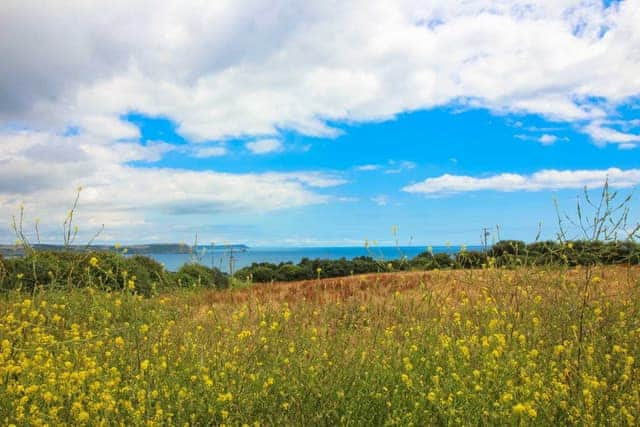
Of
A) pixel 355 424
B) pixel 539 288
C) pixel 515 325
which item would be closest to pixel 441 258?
pixel 539 288

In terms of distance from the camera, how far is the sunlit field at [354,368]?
3791mm

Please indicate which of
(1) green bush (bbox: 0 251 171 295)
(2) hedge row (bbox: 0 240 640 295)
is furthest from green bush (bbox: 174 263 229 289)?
(1) green bush (bbox: 0 251 171 295)

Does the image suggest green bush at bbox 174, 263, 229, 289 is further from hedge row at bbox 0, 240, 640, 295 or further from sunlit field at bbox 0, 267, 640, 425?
sunlit field at bbox 0, 267, 640, 425

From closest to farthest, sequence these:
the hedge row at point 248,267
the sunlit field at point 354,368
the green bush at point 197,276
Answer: the sunlit field at point 354,368
the hedge row at point 248,267
the green bush at point 197,276

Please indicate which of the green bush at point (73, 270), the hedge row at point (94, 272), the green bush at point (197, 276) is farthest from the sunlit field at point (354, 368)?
the green bush at point (197, 276)

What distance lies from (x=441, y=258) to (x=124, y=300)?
5552 mm

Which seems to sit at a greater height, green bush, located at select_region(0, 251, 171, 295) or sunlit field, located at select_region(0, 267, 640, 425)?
green bush, located at select_region(0, 251, 171, 295)

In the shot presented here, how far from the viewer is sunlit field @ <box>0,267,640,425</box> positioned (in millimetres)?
3791

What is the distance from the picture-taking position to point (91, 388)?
3971 mm

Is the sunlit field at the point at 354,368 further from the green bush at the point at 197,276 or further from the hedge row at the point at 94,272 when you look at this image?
the green bush at the point at 197,276

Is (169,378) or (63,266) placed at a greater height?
(63,266)

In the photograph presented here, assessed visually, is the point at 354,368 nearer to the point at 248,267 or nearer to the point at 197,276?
the point at 197,276

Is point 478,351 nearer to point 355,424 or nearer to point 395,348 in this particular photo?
point 395,348

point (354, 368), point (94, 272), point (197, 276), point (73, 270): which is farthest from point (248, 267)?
point (354, 368)
